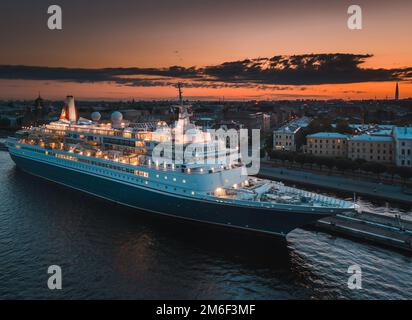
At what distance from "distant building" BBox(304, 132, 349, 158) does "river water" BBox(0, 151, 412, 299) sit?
86.9 ft

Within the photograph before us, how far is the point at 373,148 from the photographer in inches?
2218

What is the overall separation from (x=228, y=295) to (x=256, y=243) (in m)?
7.60

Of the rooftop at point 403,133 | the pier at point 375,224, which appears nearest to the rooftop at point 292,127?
the rooftop at point 403,133

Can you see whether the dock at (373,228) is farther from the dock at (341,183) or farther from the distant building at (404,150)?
the distant building at (404,150)

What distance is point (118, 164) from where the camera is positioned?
121 feet

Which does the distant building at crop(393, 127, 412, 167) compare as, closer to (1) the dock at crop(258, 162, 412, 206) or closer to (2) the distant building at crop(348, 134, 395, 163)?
(2) the distant building at crop(348, 134, 395, 163)

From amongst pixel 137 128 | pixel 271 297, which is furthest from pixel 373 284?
pixel 137 128

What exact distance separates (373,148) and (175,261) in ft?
141

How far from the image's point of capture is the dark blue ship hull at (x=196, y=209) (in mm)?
28391

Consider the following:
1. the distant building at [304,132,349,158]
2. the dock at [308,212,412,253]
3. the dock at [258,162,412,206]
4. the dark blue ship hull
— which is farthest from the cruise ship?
the distant building at [304,132,349,158]

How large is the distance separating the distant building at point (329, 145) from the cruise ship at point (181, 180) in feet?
102

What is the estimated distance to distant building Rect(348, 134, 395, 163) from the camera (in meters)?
55.2

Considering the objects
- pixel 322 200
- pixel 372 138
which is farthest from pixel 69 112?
pixel 372 138
